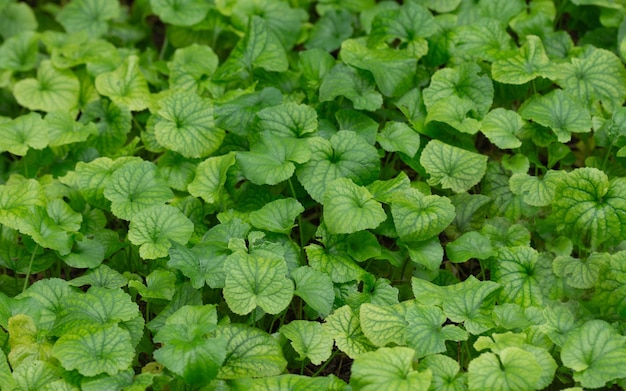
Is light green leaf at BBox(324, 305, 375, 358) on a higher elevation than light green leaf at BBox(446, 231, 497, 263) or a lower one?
lower

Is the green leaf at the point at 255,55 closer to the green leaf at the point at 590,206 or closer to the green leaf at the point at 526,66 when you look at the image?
the green leaf at the point at 526,66

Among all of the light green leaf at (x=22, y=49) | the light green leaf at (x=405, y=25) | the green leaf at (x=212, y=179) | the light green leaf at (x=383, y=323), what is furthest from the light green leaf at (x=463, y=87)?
the light green leaf at (x=22, y=49)

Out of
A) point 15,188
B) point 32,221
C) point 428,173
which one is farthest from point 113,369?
point 428,173

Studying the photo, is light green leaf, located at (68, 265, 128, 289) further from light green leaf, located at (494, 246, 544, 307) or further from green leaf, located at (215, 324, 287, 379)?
light green leaf, located at (494, 246, 544, 307)

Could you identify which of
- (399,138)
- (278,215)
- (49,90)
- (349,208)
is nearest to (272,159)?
(278,215)

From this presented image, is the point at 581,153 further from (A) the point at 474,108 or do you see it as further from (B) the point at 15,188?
(B) the point at 15,188

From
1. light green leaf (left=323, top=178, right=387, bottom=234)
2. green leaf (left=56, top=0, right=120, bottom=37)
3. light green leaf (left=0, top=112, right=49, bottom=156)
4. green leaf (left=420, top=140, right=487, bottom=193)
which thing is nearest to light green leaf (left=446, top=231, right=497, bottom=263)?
green leaf (left=420, top=140, right=487, bottom=193)
